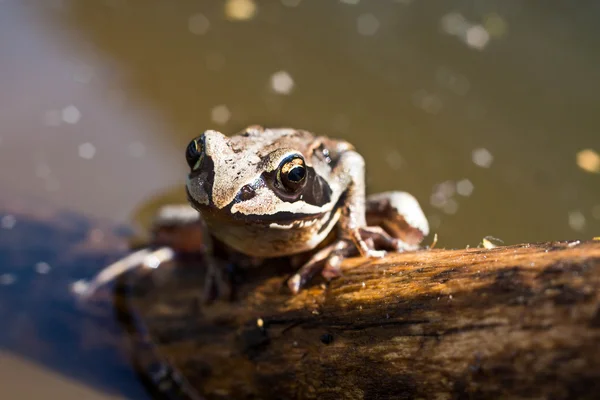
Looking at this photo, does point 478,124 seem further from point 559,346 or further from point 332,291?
point 559,346

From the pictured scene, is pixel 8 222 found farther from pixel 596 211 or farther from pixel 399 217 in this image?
pixel 596 211

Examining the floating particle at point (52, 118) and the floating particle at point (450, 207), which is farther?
the floating particle at point (52, 118)

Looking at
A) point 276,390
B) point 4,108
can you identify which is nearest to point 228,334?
point 276,390

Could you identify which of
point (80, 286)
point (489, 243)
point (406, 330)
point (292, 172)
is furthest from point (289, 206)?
point (80, 286)

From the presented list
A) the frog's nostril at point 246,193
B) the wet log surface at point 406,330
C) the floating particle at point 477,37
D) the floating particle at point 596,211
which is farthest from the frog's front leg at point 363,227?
the floating particle at point 477,37

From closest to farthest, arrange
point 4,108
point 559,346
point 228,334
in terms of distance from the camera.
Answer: point 559,346 → point 228,334 → point 4,108

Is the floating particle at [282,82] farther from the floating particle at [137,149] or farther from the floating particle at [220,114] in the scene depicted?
the floating particle at [137,149]

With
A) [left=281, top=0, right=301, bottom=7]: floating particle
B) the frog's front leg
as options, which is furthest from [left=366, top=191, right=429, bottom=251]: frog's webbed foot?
[left=281, top=0, right=301, bottom=7]: floating particle
